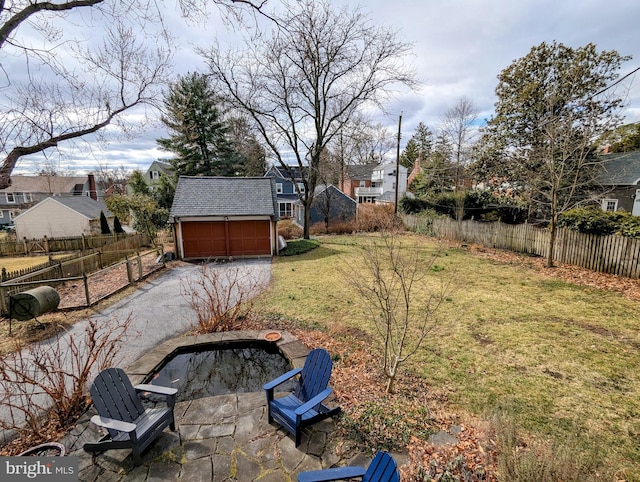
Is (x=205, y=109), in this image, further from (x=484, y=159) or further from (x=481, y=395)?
(x=481, y=395)

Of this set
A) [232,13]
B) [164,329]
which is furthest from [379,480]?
[232,13]

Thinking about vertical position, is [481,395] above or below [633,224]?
below

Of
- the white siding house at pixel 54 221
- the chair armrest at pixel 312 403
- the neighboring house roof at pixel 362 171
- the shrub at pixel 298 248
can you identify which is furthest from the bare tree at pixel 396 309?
the neighboring house roof at pixel 362 171

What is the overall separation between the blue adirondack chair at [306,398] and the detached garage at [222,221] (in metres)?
11.8

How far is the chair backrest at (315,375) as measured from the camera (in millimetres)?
3666

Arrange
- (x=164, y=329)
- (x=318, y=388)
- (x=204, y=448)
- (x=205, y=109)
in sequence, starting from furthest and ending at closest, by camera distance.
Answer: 1. (x=205, y=109)
2. (x=164, y=329)
3. (x=318, y=388)
4. (x=204, y=448)

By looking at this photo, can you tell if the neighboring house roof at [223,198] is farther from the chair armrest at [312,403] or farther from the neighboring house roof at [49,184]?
Result: the neighboring house roof at [49,184]

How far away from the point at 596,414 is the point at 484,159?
19696 mm

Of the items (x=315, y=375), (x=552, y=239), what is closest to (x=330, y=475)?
(x=315, y=375)

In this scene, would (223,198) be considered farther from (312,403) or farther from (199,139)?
(312,403)

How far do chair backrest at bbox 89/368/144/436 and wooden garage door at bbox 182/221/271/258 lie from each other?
1204 centimetres

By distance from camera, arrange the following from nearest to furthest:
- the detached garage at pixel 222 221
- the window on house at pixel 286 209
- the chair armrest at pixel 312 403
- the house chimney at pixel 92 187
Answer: the chair armrest at pixel 312 403 → the detached garage at pixel 222 221 → the window on house at pixel 286 209 → the house chimney at pixel 92 187

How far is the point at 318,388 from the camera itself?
12.0ft

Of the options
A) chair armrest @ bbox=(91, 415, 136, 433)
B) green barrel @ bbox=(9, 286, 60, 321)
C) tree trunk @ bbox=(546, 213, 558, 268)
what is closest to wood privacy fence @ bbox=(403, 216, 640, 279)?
tree trunk @ bbox=(546, 213, 558, 268)
